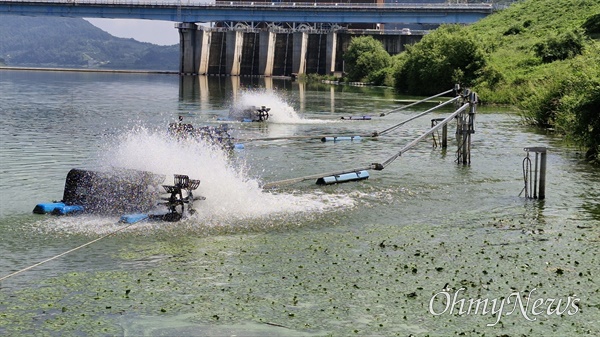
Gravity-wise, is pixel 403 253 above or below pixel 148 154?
→ below

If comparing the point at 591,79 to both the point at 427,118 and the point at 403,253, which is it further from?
the point at 427,118

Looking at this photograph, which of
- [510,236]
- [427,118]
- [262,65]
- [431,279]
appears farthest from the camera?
[262,65]

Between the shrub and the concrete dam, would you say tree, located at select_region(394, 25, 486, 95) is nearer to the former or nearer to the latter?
the shrub

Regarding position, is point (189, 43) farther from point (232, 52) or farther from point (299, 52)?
point (299, 52)

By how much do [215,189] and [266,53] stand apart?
167078 millimetres

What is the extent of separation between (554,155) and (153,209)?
2329 centimetres

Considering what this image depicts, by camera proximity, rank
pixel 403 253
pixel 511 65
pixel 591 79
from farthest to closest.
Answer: pixel 511 65 → pixel 591 79 → pixel 403 253

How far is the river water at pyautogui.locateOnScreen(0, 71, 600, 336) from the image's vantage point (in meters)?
16.6

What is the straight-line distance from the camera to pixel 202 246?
21.7 meters

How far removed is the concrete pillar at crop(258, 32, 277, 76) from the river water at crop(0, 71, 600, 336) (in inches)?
6066

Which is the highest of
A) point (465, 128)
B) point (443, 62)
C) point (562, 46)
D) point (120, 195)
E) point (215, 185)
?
point (562, 46)

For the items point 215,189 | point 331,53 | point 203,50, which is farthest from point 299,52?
point 215,189

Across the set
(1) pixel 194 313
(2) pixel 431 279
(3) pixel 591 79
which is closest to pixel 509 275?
(2) pixel 431 279

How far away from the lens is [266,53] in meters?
192
